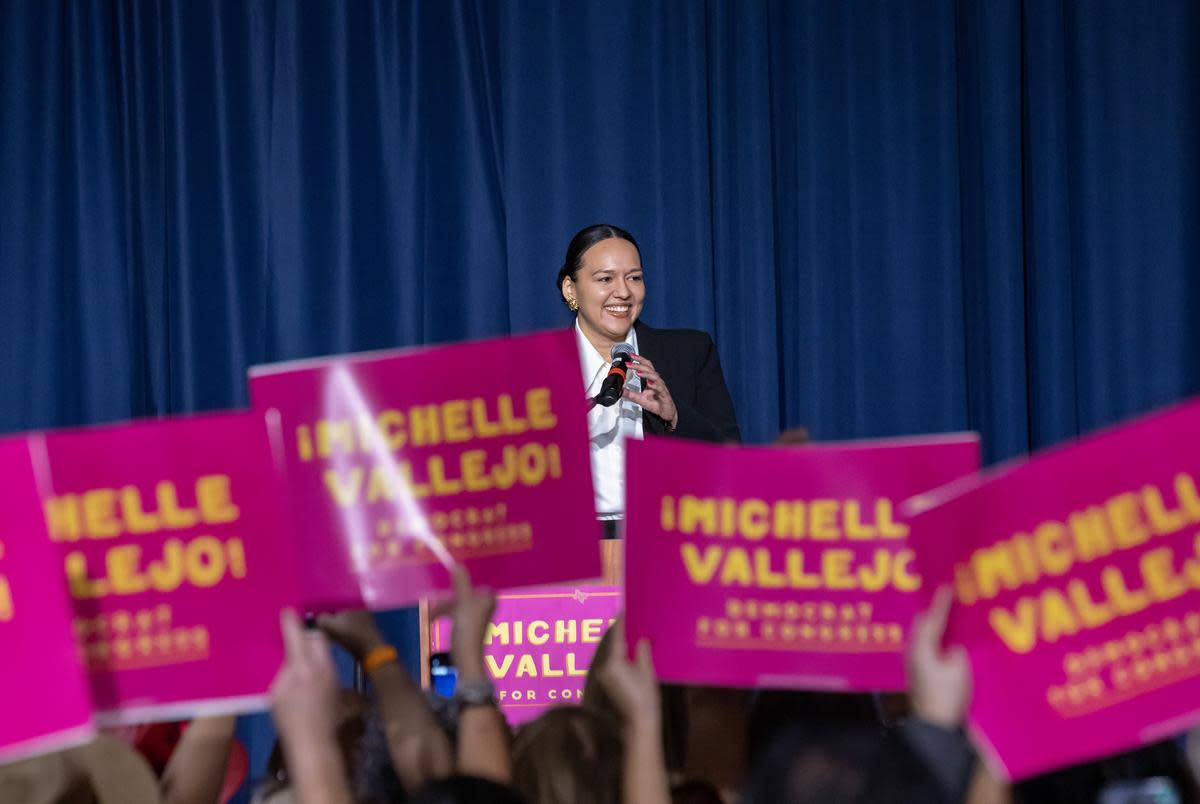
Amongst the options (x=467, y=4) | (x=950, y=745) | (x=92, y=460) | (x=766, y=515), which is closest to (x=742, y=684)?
(x=766, y=515)

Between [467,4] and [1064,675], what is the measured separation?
378cm

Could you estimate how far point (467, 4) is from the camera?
4.59m

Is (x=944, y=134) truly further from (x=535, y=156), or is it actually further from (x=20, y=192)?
(x=20, y=192)

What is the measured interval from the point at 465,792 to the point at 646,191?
11.7ft

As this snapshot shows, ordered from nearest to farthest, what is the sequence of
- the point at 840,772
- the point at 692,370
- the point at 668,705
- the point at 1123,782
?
the point at 840,772, the point at 1123,782, the point at 668,705, the point at 692,370

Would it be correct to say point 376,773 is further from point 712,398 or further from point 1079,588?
point 712,398

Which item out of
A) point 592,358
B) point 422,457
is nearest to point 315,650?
point 422,457

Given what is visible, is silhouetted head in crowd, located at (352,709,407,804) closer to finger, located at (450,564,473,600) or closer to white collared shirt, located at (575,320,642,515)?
finger, located at (450,564,473,600)

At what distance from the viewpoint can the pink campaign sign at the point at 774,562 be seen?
4.66 ft

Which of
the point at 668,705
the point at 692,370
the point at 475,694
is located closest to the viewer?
the point at 475,694

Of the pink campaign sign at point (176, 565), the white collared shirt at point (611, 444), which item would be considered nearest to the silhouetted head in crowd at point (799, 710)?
the pink campaign sign at point (176, 565)

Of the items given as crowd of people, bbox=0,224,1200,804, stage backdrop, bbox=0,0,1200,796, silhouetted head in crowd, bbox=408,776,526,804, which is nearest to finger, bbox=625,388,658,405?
stage backdrop, bbox=0,0,1200,796

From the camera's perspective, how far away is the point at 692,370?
361 centimetres

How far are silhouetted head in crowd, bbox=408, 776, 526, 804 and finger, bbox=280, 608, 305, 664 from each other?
0.28 m
